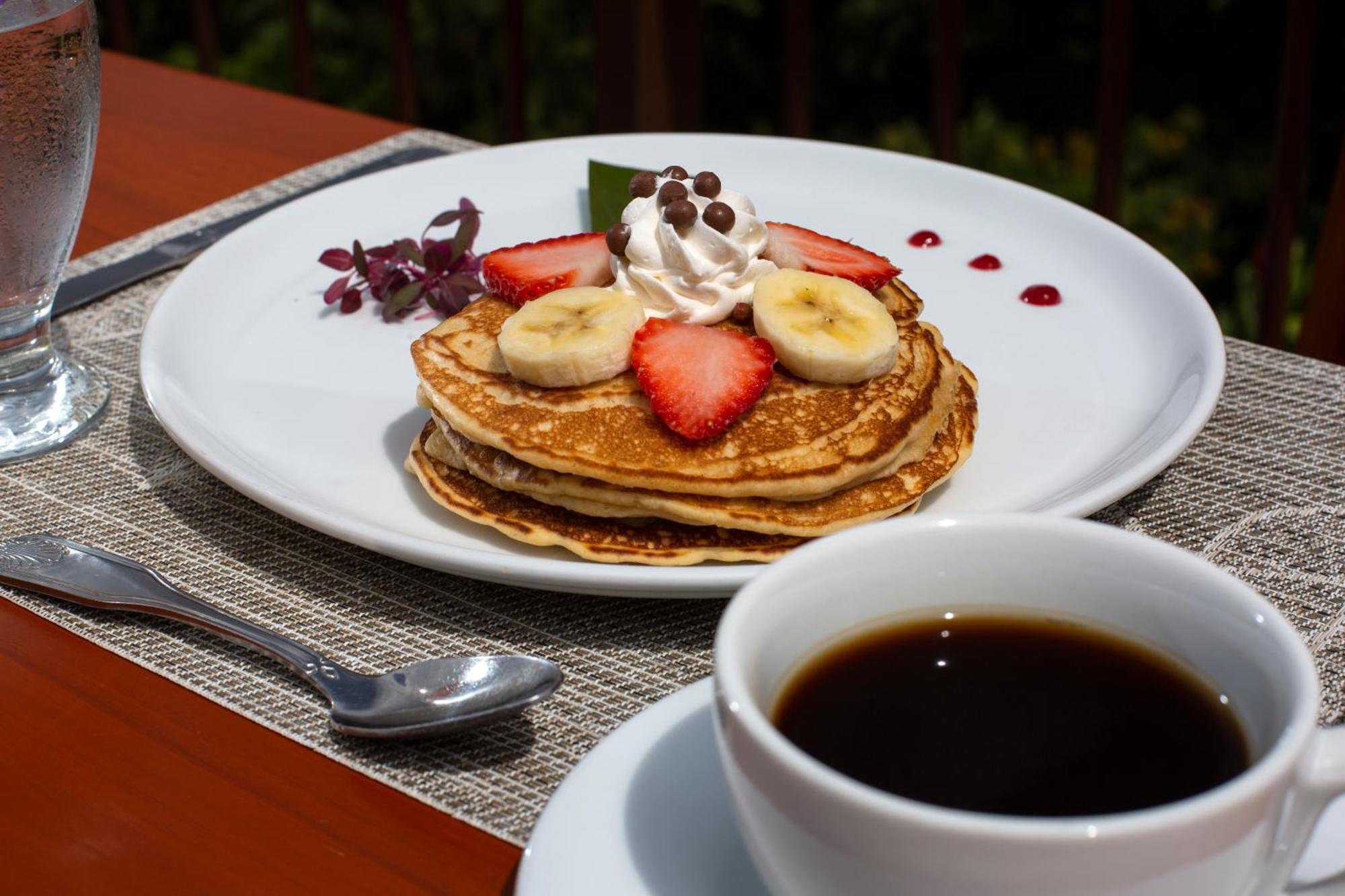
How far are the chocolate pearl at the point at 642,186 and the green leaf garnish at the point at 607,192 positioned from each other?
1.03 feet

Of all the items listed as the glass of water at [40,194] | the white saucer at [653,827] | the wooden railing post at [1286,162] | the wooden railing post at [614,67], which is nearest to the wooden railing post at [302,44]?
the wooden railing post at [614,67]

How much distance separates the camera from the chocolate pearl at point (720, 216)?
138cm

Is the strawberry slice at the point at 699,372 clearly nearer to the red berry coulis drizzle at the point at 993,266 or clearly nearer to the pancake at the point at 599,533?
the pancake at the point at 599,533

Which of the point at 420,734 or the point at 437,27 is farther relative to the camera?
the point at 437,27

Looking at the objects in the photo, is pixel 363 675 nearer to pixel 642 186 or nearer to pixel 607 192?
pixel 642 186

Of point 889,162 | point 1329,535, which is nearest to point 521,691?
point 1329,535

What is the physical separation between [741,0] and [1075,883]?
4351 mm

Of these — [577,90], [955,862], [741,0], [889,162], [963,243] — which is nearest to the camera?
[955,862]

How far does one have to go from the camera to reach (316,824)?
0.90 m

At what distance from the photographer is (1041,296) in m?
1.62

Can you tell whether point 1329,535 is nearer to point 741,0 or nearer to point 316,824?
point 316,824

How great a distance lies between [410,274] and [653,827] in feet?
3.41

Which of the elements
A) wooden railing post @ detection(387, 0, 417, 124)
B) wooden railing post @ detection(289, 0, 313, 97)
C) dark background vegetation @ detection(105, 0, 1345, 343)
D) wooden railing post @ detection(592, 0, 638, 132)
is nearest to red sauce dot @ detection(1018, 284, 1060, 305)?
wooden railing post @ detection(592, 0, 638, 132)

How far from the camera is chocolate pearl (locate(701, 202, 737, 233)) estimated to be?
138cm
